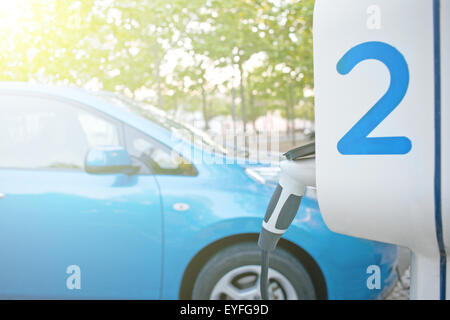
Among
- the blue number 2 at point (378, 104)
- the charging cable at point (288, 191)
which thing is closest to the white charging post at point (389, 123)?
the blue number 2 at point (378, 104)

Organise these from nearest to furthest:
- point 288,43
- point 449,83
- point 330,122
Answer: point 449,83 < point 330,122 < point 288,43

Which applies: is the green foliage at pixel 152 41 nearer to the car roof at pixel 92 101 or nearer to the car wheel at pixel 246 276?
the car roof at pixel 92 101

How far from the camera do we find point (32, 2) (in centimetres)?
346

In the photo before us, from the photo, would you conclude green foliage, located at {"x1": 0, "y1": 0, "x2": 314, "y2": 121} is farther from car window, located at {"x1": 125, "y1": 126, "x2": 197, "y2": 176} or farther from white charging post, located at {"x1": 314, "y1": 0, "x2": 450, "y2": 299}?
white charging post, located at {"x1": 314, "y1": 0, "x2": 450, "y2": 299}

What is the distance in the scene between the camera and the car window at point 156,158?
2219 millimetres

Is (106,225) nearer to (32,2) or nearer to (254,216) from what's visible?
(254,216)

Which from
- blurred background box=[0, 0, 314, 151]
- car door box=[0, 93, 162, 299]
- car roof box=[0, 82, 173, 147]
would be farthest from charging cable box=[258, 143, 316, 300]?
blurred background box=[0, 0, 314, 151]

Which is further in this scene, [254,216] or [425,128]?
[254,216]

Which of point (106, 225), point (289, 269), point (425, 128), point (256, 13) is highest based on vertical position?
point (256, 13)

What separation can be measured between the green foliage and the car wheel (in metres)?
2.37

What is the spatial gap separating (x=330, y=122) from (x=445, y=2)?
0.27 m

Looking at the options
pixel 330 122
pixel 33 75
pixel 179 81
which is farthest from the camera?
pixel 179 81

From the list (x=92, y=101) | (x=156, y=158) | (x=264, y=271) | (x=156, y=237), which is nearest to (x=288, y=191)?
(x=264, y=271)
